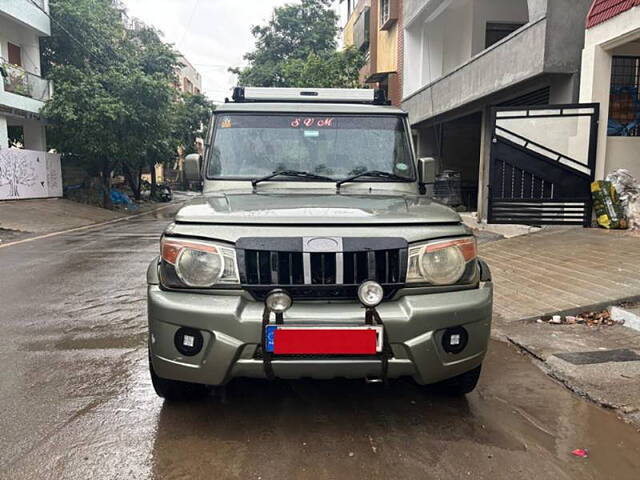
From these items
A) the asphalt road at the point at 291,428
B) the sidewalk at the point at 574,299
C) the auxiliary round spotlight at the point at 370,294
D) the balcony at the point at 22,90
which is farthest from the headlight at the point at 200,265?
the balcony at the point at 22,90

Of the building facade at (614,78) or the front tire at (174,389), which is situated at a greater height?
the building facade at (614,78)

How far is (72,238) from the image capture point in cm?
1319

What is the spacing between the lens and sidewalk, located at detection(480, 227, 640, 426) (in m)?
3.71

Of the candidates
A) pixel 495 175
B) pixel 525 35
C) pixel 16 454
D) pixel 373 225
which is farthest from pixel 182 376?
pixel 525 35

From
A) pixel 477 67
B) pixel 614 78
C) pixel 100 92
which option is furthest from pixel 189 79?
pixel 614 78

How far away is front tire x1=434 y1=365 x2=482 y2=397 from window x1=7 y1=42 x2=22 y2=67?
76.3 ft

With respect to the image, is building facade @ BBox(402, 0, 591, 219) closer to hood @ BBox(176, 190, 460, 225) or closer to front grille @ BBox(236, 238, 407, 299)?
hood @ BBox(176, 190, 460, 225)

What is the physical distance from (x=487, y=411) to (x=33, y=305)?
5.05 metres

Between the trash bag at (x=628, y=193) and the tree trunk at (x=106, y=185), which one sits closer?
the trash bag at (x=628, y=193)

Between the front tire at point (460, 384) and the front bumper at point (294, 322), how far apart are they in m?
0.50

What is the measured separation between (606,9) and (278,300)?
8515 mm

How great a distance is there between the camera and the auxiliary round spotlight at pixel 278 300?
2.61 meters

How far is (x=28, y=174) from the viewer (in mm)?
20125

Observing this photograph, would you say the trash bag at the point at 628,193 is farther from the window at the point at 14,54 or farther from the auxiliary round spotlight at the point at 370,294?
the window at the point at 14,54
